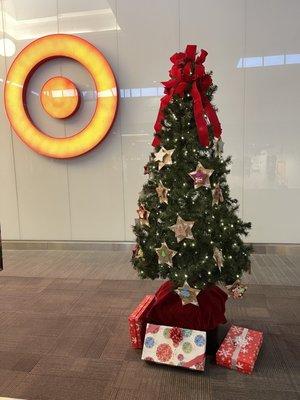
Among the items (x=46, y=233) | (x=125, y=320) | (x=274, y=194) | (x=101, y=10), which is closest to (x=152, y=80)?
(x=101, y=10)

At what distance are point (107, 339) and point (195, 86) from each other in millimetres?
1837

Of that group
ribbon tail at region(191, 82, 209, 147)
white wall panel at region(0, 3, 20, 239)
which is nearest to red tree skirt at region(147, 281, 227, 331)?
ribbon tail at region(191, 82, 209, 147)

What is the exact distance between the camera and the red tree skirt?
216 centimetres

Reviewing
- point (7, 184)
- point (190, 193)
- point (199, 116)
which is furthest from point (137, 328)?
point (7, 184)

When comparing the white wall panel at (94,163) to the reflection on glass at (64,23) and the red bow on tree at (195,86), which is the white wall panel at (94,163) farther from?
the red bow on tree at (195,86)

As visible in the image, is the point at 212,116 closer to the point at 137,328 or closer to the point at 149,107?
the point at 137,328

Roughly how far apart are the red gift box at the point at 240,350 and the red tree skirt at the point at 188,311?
13cm

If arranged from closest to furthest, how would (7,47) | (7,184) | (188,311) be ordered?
1. (188,311)
2. (7,47)
3. (7,184)

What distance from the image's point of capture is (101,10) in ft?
14.2

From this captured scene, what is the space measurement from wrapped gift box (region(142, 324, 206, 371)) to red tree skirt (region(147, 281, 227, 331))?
77mm

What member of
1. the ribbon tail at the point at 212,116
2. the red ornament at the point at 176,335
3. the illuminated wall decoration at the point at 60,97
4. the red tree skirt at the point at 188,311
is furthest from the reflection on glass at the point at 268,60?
the red ornament at the point at 176,335

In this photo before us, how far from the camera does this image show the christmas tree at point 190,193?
6.86ft

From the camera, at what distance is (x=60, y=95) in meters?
4.45

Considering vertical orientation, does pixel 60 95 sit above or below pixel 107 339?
above
